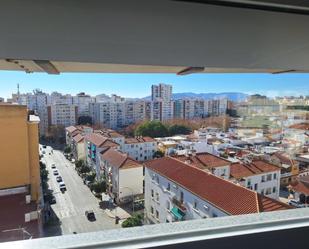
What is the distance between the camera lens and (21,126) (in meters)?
0.99

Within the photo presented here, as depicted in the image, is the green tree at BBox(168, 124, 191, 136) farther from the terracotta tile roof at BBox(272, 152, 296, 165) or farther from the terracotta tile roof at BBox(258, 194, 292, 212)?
the terracotta tile roof at BBox(272, 152, 296, 165)

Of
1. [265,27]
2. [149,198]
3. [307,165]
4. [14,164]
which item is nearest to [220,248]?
[265,27]

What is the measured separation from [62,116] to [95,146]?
406 mm

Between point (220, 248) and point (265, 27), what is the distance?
24.2 inches

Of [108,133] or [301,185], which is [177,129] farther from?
[301,185]

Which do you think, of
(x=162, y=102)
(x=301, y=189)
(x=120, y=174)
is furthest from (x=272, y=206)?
(x=120, y=174)

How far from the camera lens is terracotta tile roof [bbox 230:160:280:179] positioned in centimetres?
233

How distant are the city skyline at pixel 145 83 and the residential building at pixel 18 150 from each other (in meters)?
0.16

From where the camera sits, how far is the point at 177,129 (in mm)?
1441

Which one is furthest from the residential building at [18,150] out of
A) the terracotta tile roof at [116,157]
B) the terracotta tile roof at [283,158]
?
the terracotta tile roof at [283,158]

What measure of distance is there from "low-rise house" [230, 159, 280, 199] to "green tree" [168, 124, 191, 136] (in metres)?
1.12

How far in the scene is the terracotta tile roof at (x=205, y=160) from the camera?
2796mm

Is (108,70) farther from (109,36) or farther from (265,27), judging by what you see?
(265,27)

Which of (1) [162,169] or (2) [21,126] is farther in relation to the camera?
(1) [162,169]
